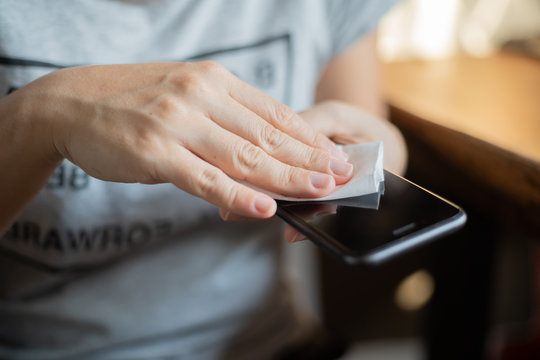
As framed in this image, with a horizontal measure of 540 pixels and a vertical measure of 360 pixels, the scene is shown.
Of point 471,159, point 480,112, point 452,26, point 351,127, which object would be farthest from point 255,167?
point 452,26

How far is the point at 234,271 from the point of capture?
51 cm

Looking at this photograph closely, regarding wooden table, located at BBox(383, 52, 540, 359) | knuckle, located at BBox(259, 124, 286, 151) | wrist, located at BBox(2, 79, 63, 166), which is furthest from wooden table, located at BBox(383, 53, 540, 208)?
Answer: wrist, located at BBox(2, 79, 63, 166)

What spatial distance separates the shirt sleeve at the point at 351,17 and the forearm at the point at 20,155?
353 millimetres

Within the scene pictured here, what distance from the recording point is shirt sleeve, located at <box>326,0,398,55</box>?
1.67 feet

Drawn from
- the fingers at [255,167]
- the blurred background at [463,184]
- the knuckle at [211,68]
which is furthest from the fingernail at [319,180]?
the blurred background at [463,184]

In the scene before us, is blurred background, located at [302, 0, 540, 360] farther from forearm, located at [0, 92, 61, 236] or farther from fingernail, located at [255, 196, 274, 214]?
forearm, located at [0, 92, 61, 236]

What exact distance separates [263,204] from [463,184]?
351mm

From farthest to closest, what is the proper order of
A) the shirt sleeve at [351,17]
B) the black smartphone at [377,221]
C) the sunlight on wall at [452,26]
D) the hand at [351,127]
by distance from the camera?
the sunlight on wall at [452,26], the shirt sleeve at [351,17], the hand at [351,127], the black smartphone at [377,221]

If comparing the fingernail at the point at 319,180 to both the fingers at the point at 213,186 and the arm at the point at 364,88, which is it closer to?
the fingers at the point at 213,186

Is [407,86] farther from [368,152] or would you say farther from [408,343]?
[408,343]

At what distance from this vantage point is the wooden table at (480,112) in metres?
0.42

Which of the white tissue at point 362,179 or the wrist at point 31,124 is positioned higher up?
the wrist at point 31,124

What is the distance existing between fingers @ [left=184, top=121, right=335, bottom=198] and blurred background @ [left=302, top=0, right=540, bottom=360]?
22 centimetres

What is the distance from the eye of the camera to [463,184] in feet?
1.74
